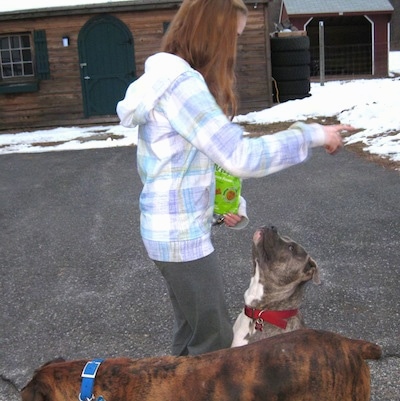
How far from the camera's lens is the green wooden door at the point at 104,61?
1628 cm

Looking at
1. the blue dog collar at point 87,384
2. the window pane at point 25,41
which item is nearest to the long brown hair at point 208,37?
the blue dog collar at point 87,384

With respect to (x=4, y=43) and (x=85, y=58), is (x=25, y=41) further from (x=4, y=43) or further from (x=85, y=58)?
(x=85, y=58)

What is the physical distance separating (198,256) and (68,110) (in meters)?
15.2

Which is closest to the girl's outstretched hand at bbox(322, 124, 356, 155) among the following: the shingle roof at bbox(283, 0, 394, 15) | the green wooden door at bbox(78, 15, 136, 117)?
the green wooden door at bbox(78, 15, 136, 117)

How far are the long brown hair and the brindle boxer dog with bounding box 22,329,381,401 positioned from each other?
1.02 metres

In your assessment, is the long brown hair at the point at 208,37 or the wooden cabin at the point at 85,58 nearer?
the long brown hair at the point at 208,37

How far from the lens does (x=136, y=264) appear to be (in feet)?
19.2

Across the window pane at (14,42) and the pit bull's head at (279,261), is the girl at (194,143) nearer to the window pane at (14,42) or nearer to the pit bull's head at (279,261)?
the pit bull's head at (279,261)

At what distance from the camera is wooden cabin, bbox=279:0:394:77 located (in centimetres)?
2558

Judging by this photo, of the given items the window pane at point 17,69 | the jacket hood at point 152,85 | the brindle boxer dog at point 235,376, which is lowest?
the brindle boxer dog at point 235,376

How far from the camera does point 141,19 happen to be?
16.2m

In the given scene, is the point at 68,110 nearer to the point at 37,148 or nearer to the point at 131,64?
the point at 131,64

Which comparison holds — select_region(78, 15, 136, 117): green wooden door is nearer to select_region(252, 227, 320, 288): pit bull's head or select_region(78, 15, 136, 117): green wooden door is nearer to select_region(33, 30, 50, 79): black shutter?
select_region(33, 30, 50, 79): black shutter

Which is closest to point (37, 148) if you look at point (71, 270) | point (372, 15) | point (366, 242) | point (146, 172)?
point (71, 270)
